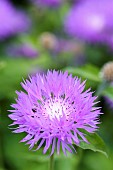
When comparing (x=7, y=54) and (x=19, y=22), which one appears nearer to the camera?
(x=7, y=54)

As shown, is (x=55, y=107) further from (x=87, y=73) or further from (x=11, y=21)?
(x=11, y=21)

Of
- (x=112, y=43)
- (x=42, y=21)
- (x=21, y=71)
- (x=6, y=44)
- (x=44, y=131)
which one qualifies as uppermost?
(x=42, y=21)

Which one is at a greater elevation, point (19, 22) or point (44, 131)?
point (19, 22)

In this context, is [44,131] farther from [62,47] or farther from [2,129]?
[62,47]

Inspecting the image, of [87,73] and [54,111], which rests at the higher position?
[87,73]

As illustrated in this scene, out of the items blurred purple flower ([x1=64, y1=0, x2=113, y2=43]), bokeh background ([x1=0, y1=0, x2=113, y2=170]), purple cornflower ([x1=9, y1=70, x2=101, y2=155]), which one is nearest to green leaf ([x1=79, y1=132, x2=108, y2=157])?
purple cornflower ([x1=9, y1=70, x2=101, y2=155])

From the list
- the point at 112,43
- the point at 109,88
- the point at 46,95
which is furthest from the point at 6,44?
the point at 46,95

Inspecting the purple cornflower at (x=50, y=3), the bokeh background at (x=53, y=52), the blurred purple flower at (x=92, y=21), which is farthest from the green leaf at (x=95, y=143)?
the purple cornflower at (x=50, y=3)

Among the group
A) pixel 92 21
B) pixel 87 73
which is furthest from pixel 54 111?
pixel 92 21
